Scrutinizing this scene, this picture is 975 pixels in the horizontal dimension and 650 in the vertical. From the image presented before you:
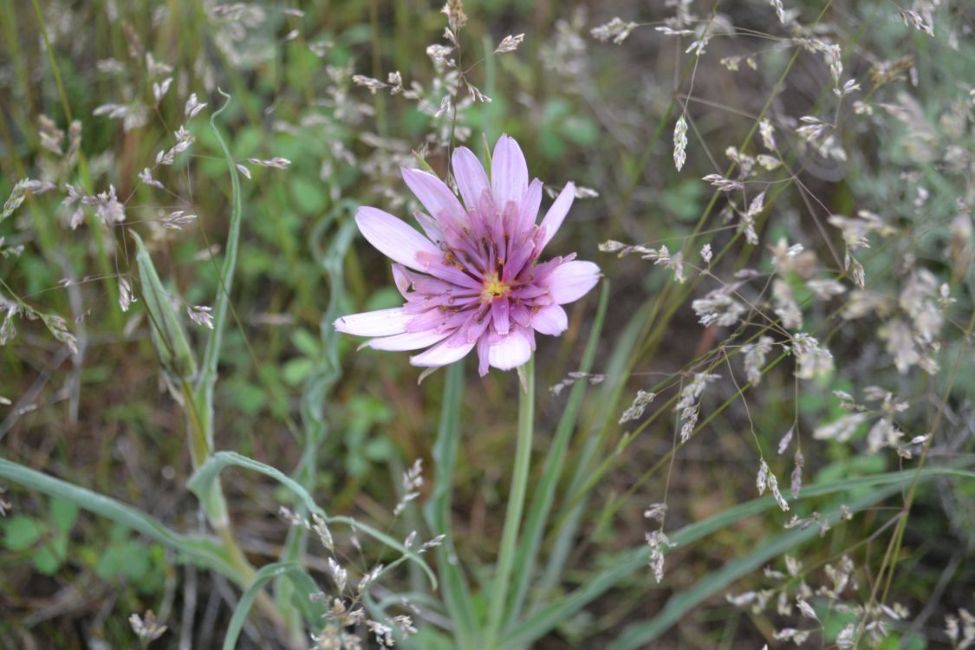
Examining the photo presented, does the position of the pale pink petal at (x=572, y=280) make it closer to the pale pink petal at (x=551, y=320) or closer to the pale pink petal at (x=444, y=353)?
the pale pink petal at (x=551, y=320)

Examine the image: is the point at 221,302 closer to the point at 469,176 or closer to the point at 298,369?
the point at 469,176

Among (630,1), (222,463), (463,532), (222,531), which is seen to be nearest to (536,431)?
(463,532)

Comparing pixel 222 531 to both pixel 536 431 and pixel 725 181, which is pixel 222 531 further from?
pixel 725 181

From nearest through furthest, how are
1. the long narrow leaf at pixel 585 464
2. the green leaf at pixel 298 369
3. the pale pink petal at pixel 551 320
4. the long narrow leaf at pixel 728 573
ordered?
the pale pink petal at pixel 551 320, the long narrow leaf at pixel 728 573, the long narrow leaf at pixel 585 464, the green leaf at pixel 298 369

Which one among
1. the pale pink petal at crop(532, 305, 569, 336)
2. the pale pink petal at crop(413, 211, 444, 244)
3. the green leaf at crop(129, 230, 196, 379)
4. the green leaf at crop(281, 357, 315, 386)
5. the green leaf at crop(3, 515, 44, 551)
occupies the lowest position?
the green leaf at crop(3, 515, 44, 551)

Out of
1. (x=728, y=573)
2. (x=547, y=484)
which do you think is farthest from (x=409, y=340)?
(x=728, y=573)

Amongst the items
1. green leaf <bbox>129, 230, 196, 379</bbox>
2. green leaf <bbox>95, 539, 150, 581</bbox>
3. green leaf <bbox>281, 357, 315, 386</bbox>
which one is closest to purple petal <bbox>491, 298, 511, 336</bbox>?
green leaf <bbox>129, 230, 196, 379</bbox>

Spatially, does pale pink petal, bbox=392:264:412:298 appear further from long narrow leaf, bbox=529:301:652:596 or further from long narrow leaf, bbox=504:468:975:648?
long narrow leaf, bbox=504:468:975:648

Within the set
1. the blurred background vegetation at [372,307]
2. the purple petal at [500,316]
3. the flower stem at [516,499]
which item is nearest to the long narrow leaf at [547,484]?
the flower stem at [516,499]
